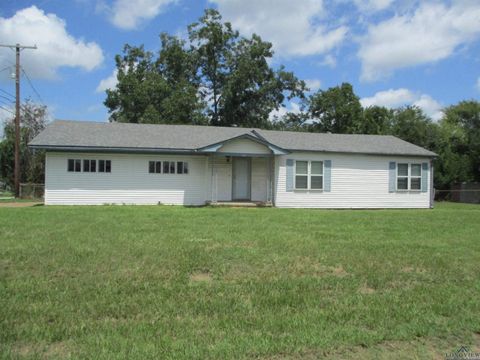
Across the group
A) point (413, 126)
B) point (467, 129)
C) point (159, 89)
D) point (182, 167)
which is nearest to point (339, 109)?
point (413, 126)

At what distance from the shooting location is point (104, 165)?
18.2m

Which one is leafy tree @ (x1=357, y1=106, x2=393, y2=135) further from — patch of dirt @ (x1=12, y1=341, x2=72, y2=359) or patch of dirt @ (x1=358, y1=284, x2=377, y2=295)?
patch of dirt @ (x1=12, y1=341, x2=72, y2=359)

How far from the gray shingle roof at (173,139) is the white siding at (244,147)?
115 centimetres

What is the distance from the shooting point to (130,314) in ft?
14.3

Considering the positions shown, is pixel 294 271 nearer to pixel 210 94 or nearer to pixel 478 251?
pixel 478 251

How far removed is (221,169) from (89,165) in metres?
5.64

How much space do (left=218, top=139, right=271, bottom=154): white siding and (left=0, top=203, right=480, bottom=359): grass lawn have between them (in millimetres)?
9695

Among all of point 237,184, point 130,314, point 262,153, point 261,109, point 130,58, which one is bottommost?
point 130,314

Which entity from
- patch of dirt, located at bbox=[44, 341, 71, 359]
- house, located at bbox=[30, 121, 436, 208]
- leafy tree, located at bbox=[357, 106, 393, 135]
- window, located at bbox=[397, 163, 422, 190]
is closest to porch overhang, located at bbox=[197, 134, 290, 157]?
house, located at bbox=[30, 121, 436, 208]

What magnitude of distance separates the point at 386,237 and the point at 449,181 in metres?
22.6

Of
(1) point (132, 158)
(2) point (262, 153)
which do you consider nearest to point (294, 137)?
(2) point (262, 153)

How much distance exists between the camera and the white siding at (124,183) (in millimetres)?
17875

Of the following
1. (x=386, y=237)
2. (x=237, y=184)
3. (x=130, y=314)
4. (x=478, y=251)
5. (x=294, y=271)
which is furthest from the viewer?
(x=237, y=184)

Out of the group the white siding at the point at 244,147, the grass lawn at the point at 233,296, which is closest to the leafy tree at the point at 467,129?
the white siding at the point at 244,147
